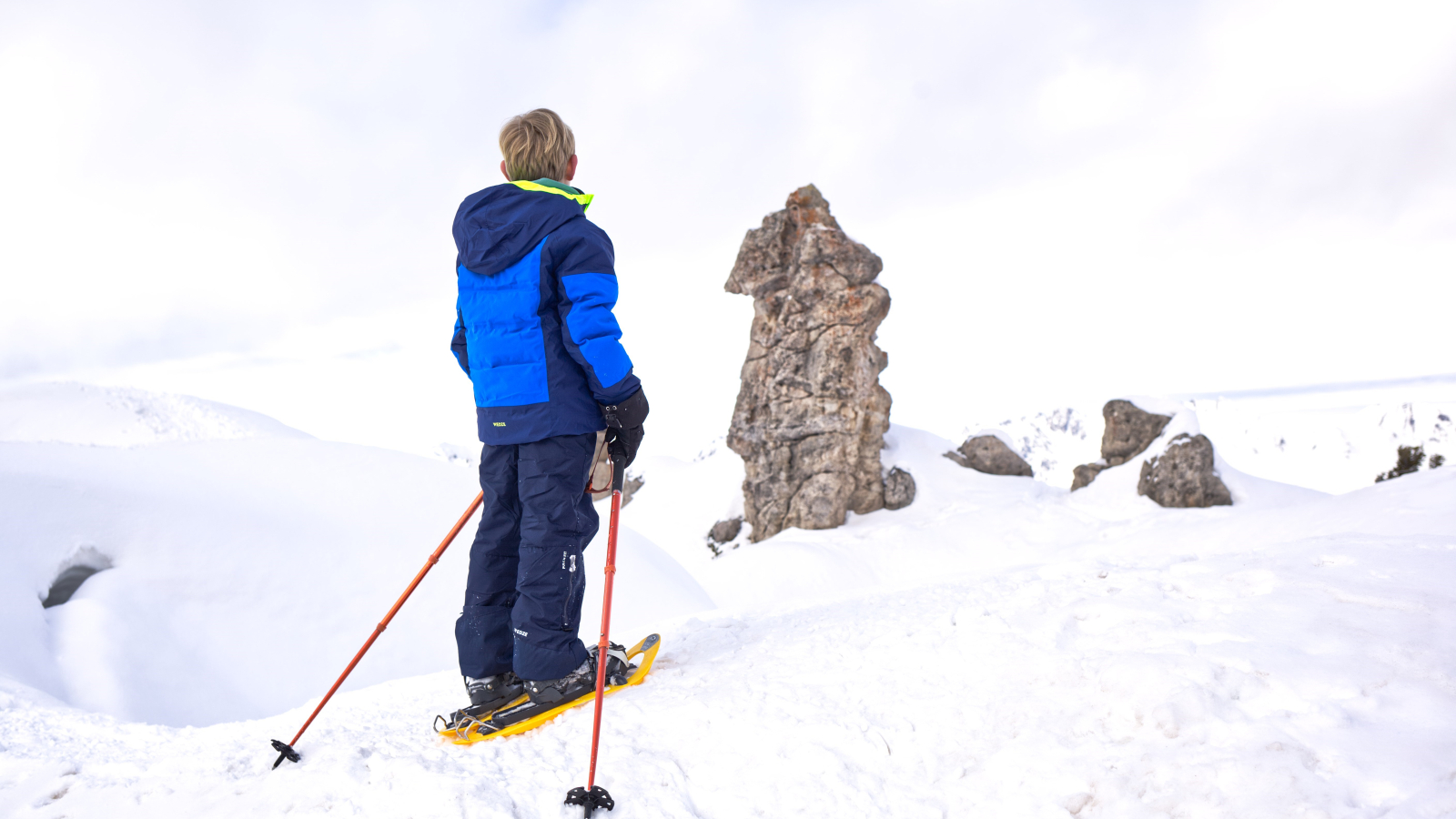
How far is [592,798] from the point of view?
1.86 metres

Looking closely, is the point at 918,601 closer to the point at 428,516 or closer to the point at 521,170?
the point at 521,170

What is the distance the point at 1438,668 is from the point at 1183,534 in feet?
30.8

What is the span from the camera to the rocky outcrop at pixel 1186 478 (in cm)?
1413

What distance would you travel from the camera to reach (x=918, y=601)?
3.83 meters

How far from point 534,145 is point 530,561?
1.73 meters

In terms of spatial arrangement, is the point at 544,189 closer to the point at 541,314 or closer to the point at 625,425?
the point at 541,314

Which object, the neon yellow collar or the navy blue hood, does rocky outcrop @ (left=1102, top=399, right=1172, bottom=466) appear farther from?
the navy blue hood

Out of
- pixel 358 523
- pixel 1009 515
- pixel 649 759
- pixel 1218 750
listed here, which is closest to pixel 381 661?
pixel 358 523

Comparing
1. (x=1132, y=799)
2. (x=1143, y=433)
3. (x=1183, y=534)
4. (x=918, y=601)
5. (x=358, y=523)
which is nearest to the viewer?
(x=1132, y=799)

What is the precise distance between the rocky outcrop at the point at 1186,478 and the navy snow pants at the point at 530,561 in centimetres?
1561

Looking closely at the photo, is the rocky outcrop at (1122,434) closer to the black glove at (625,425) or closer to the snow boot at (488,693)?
the black glove at (625,425)

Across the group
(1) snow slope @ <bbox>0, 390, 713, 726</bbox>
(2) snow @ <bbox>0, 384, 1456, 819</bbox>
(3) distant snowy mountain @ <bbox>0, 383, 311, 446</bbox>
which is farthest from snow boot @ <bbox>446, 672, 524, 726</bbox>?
(3) distant snowy mountain @ <bbox>0, 383, 311, 446</bbox>

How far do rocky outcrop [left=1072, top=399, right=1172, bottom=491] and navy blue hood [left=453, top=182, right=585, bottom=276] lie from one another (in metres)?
17.1

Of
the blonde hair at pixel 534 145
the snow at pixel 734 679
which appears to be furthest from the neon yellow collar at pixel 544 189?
the snow at pixel 734 679
